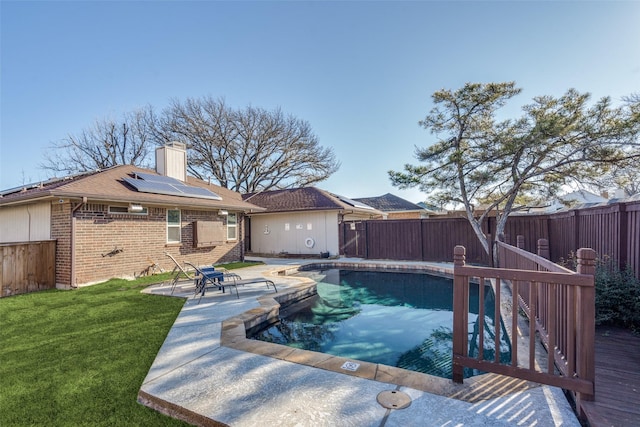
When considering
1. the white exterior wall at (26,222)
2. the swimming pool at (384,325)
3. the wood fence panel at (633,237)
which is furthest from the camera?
the white exterior wall at (26,222)

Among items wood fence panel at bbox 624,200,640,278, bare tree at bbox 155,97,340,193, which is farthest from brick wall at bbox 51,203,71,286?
bare tree at bbox 155,97,340,193

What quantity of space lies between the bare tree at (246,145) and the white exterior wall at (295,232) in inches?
377

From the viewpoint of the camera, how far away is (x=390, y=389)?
8.63 feet

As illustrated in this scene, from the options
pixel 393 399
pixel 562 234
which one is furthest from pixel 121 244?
pixel 562 234

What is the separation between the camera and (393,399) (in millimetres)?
2463

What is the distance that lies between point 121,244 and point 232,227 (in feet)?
15.3

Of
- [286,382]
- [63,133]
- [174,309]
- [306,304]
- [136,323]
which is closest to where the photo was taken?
[286,382]

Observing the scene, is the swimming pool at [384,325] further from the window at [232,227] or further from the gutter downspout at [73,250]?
the gutter downspout at [73,250]

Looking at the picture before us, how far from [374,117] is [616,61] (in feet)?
28.0

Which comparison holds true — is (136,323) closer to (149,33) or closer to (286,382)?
(286,382)

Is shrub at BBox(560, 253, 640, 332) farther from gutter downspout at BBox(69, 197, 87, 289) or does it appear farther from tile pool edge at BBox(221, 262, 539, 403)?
gutter downspout at BBox(69, 197, 87, 289)

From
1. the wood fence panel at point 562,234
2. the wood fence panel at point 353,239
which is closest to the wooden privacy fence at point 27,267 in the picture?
the wood fence panel at point 353,239

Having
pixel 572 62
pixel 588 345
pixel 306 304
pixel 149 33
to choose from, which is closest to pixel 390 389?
pixel 588 345

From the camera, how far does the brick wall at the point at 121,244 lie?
25.8 feet
